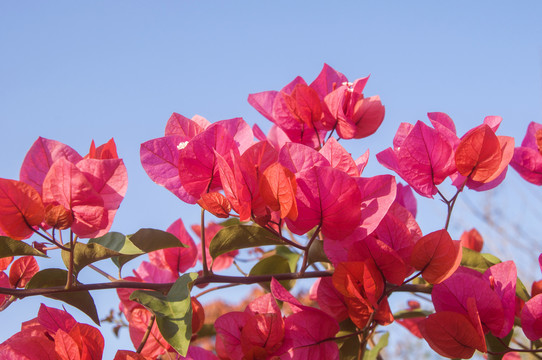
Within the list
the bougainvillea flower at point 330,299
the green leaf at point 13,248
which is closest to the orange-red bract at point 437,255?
the bougainvillea flower at point 330,299

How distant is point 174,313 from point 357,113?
0.48 m

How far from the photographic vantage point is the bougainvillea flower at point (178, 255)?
938 millimetres

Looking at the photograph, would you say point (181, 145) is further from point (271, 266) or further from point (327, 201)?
point (271, 266)

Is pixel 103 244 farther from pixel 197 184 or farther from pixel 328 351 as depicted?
pixel 328 351

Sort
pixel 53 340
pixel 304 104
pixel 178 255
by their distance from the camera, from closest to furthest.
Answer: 1. pixel 53 340
2. pixel 304 104
3. pixel 178 255

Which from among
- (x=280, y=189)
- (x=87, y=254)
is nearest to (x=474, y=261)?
(x=280, y=189)

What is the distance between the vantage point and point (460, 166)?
711mm

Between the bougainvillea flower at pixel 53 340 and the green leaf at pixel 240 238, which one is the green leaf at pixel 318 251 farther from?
the bougainvillea flower at pixel 53 340

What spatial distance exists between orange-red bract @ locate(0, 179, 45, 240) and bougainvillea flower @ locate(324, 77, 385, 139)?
49cm

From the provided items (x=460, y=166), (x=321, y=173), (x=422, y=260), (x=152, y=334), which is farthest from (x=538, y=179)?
(x=152, y=334)

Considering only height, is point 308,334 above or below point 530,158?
→ below

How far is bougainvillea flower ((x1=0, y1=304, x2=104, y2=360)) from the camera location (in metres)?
0.61

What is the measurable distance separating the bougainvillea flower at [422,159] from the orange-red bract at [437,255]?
112 millimetres

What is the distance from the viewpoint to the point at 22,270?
765mm
